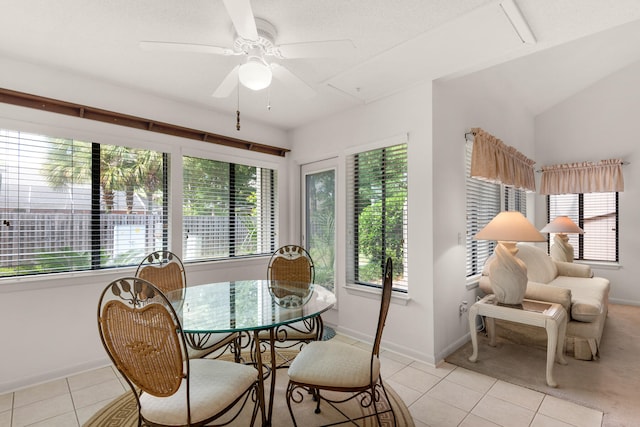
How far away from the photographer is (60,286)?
2.64 metres

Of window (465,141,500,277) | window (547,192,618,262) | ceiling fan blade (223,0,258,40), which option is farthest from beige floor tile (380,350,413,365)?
window (547,192,618,262)

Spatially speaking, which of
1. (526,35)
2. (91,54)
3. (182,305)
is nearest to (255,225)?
(182,305)

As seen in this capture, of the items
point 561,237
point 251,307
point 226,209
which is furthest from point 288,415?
point 561,237

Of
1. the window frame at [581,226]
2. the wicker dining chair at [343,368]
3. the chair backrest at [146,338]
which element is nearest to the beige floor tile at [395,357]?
the wicker dining chair at [343,368]

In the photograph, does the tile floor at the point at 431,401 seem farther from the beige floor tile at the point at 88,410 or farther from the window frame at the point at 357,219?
the window frame at the point at 357,219

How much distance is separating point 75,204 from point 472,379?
375 centimetres

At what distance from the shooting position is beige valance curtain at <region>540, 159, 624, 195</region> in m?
4.70

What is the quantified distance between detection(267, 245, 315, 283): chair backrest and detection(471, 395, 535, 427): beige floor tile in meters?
1.66

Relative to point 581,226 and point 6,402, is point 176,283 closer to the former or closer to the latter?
point 6,402

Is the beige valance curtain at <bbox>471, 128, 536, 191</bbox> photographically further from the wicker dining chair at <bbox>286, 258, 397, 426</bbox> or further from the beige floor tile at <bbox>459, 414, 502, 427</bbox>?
the beige floor tile at <bbox>459, 414, 502, 427</bbox>

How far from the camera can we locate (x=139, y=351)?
4.39ft

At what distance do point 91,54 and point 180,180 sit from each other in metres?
1.33

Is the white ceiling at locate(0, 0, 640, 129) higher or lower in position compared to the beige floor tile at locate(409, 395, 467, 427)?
higher

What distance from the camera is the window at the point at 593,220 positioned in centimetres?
489
